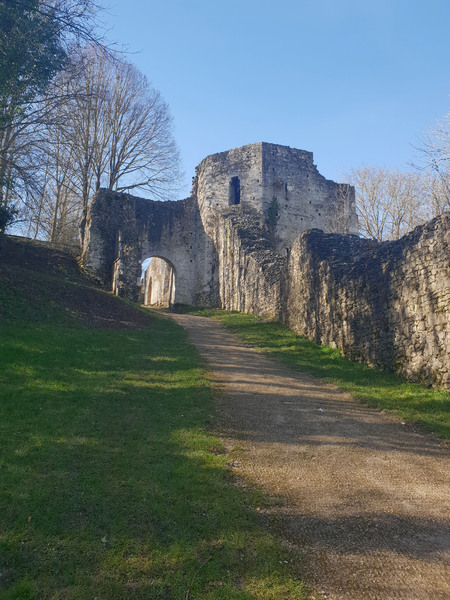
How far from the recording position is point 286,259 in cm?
1709

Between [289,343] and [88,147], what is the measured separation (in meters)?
19.4

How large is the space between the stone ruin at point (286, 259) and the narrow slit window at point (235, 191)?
112 mm

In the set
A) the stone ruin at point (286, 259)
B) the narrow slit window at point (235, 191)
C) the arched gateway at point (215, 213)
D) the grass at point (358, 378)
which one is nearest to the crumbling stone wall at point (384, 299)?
the stone ruin at point (286, 259)

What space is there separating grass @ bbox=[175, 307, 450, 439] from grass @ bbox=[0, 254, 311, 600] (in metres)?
3.08

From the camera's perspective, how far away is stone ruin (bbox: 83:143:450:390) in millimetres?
8891

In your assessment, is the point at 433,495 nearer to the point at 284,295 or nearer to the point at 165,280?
the point at 284,295

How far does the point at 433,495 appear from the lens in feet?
15.1

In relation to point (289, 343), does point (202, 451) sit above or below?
below

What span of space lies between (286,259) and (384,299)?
23.9ft

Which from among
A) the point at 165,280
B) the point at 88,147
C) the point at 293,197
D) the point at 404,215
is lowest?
the point at 165,280

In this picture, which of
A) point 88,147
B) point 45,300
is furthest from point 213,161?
point 45,300

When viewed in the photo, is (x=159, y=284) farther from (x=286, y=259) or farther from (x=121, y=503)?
(x=121, y=503)

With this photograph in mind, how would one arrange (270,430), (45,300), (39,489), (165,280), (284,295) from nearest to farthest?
(39,489), (270,430), (45,300), (284,295), (165,280)

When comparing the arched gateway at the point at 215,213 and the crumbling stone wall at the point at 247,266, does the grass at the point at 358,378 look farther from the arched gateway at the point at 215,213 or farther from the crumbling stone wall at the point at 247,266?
the arched gateway at the point at 215,213
